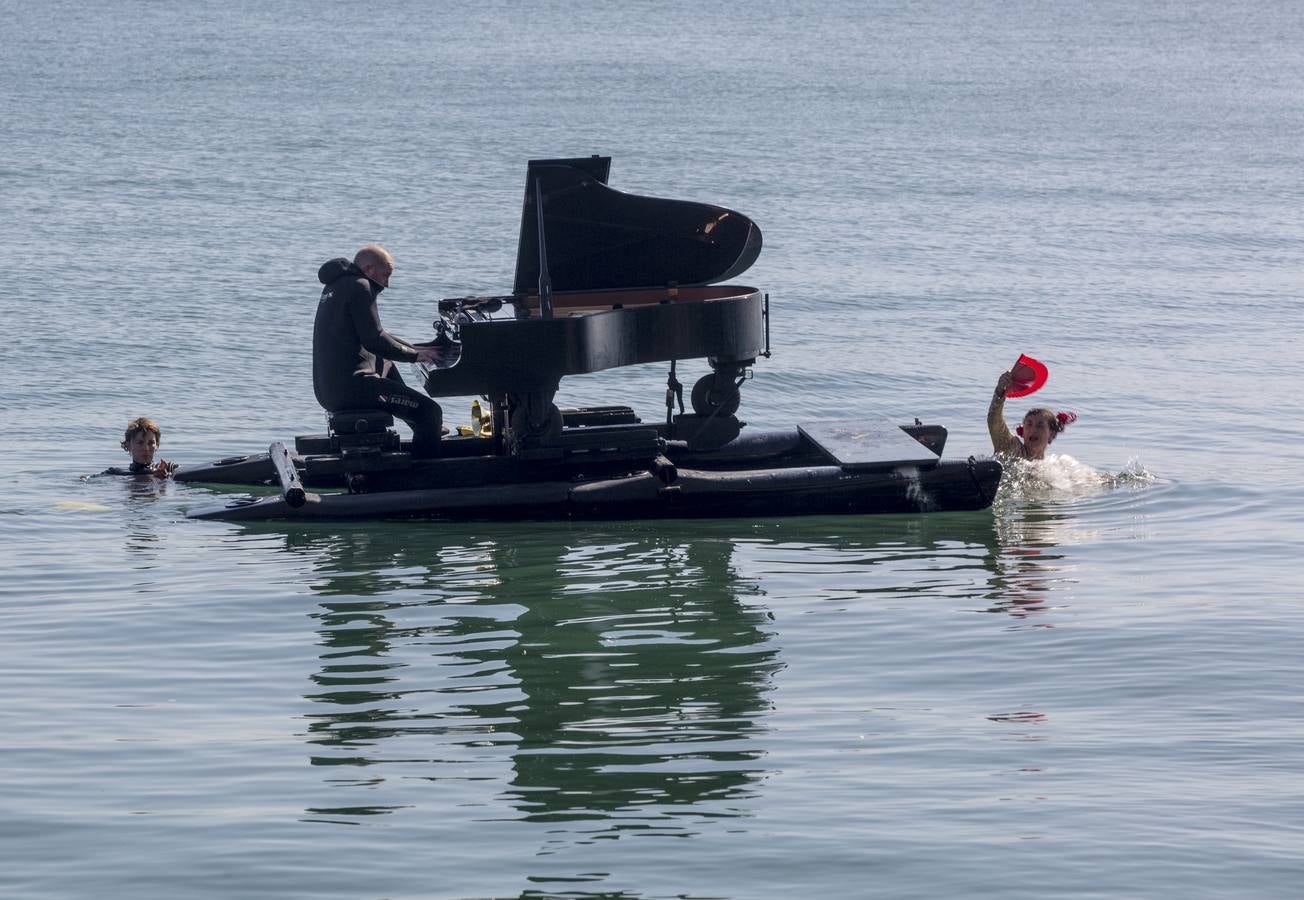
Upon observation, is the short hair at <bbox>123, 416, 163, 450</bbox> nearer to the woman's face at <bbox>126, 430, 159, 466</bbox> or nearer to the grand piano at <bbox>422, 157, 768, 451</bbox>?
the woman's face at <bbox>126, 430, 159, 466</bbox>

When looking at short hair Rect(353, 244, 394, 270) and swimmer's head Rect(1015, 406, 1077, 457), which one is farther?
swimmer's head Rect(1015, 406, 1077, 457)

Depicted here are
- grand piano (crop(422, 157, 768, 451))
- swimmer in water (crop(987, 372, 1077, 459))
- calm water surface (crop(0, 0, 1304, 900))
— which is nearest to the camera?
calm water surface (crop(0, 0, 1304, 900))

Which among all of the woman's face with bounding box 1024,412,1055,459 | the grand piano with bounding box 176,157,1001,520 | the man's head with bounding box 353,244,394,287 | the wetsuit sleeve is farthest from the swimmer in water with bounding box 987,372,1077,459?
the man's head with bounding box 353,244,394,287

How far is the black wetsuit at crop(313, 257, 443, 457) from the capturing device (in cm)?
1158

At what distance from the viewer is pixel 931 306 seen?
23.8 meters

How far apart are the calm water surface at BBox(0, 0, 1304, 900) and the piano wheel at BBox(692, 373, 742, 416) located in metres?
0.93

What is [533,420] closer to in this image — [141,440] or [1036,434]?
[141,440]

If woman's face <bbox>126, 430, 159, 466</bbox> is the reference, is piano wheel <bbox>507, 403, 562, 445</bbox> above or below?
above

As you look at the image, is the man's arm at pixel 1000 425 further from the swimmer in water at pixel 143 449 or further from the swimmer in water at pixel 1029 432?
the swimmer in water at pixel 143 449

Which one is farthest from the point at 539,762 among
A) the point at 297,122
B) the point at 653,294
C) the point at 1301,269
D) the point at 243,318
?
the point at 297,122

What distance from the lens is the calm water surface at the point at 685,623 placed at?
22.5 feet

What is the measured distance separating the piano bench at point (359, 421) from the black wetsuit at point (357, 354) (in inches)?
1.9

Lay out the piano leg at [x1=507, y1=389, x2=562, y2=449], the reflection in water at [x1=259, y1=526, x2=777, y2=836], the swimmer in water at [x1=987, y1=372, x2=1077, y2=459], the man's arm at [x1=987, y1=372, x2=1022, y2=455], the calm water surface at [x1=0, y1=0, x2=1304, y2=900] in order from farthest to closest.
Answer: the swimmer in water at [x1=987, y1=372, x2=1077, y2=459] < the man's arm at [x1=987, y1=372, x2=1022, y2=455] < the piano leg at [x1=507, y1=389, x2=562, y2=449] < the reflection in water at [x1=259, y1=526, x2=777, y2=836] < the calm water surface at [x1=0, y1=0, x2=1304, y2=900]

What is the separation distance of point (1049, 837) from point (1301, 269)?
74.5 ft
